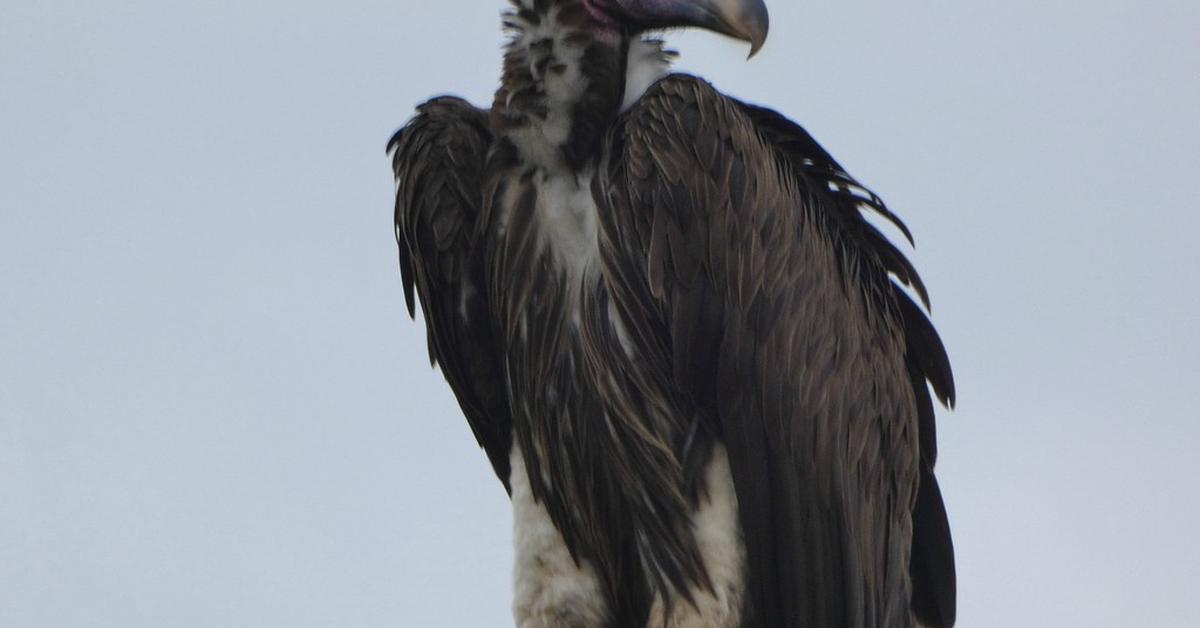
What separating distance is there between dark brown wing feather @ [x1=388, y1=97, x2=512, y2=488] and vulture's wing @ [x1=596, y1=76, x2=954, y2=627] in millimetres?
454

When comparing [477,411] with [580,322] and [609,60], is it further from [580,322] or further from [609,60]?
[609,60]

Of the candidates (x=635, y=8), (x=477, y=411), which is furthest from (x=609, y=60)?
(x=477, y=411)

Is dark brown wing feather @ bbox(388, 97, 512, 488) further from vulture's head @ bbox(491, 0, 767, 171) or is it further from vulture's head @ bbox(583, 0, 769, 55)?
vulture's head @ bbox(583, 0, 769, 55)

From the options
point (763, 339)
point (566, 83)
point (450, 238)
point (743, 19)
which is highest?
point (743, 19)

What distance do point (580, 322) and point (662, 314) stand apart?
9.8 inches

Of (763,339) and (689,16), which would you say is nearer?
(763,339)

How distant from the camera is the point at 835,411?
5887 mm

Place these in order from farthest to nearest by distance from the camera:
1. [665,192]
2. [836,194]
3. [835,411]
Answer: [836,194] → [835,411] → [665,192]

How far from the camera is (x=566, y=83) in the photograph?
5.75 meters

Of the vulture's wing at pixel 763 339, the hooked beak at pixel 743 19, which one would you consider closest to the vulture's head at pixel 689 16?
the hooked beak at pixel 743 19

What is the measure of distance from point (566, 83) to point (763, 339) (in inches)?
35.6

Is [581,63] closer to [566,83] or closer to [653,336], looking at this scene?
[566,83]

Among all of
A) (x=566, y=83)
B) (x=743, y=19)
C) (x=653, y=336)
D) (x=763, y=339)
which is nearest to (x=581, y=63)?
(x=566, y=83)

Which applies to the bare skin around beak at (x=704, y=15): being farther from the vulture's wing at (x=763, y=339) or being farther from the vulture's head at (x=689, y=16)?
the vulture's wing at (x=763, y=339)
